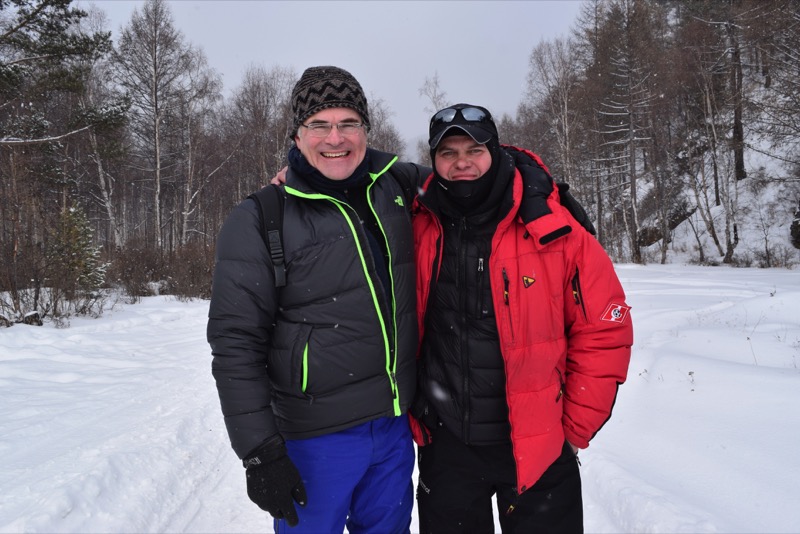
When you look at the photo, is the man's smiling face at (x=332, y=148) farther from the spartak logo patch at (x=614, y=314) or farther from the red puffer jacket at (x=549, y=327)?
the spartak logo patch at (x=614, y=314)

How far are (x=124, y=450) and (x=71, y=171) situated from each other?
76.0 feet

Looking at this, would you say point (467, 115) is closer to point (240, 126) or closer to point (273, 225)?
point (273, 225)

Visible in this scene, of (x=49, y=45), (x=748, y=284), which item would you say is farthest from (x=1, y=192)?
(x=748, y=284)

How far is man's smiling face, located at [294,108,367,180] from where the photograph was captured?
5.89ft

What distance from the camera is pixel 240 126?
22938mm

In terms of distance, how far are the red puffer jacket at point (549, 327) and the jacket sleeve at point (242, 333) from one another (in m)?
0.94

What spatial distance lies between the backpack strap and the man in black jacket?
27mm

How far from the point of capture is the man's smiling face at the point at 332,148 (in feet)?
5.89

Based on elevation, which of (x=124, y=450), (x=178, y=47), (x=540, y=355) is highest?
(x=178, y=47)

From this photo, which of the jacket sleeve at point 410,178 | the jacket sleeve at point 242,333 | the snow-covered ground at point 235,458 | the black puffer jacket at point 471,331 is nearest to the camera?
the jacket sleeve at point 242,333

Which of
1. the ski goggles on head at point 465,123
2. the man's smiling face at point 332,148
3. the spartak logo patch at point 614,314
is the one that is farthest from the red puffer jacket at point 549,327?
the man's smiling face at point 332,148

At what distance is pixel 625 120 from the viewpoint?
21.8 m

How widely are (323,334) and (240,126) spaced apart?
24.2 m

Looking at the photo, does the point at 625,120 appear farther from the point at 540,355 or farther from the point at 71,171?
the point at 71,171
